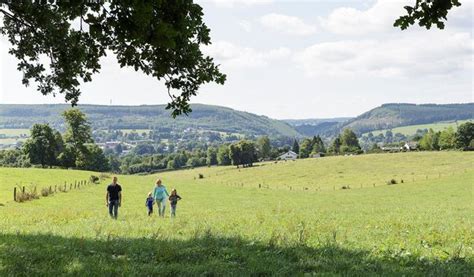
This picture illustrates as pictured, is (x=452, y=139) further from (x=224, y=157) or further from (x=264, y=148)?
(x=224, y=157)

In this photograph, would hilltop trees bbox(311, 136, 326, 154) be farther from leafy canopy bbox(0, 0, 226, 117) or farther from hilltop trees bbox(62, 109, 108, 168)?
leafy canopy bbox(0, 0, 226, 117)

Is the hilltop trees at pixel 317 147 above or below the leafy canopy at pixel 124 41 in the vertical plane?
below

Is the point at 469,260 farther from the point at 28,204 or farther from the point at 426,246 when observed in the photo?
the point at 28,204

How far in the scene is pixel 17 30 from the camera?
15031mm

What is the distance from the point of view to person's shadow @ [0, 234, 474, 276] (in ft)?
29.1

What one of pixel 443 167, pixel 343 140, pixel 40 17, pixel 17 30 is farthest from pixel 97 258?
pixel 343 140

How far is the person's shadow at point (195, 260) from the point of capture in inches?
349

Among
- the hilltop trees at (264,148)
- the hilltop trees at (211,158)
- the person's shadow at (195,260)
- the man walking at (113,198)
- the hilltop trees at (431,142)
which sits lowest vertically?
the hilltop trees at (211,158)

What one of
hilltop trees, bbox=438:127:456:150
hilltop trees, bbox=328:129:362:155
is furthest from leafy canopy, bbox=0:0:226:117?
hilltop trees, bbox=328:129:362:155

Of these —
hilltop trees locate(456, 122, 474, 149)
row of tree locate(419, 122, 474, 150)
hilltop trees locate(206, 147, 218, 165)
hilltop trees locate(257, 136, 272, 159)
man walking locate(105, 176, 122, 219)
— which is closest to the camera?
man walking locate(105, 176, 122, 219)

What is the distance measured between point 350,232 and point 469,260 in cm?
495

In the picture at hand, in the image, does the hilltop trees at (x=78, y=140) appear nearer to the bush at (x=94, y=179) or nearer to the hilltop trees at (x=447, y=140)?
the bush at (x=94, y=179)

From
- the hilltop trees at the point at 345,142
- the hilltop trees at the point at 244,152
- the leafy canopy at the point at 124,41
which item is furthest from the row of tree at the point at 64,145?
the hilltop trees at the point at 345,142

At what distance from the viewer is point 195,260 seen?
32.5 ft
